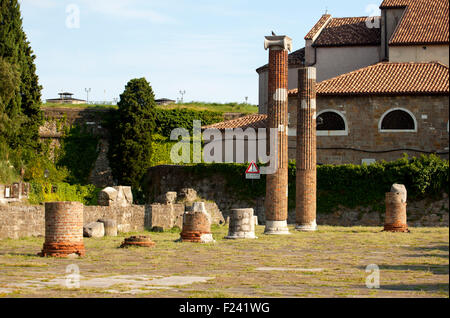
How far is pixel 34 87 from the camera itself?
3556 cm

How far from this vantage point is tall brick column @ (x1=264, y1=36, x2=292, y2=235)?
830 inches

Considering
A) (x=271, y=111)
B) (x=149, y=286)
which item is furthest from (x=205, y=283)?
(x=271, y=111)

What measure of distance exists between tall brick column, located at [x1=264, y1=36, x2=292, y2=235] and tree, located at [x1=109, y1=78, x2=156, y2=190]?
1522 centimetres

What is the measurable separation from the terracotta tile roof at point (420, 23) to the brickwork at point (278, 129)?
1480cm

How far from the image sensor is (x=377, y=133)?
30.7 meters

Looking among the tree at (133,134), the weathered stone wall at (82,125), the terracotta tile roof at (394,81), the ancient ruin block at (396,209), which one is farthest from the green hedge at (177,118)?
the ancient ruin block at (396,209)

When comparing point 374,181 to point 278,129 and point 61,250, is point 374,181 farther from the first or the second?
point 61,250

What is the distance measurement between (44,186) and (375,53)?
19.0m

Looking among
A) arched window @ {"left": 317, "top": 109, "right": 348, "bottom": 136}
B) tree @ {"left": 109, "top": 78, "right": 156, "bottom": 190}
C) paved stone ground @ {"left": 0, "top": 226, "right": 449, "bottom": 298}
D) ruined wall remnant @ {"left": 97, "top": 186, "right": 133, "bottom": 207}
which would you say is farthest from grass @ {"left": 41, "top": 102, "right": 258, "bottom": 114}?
paved stone ground @ {"left": 0, "top": 226, "right": 449, "bottom": 298}

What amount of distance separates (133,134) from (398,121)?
13.6m

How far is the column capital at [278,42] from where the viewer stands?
21.2 m

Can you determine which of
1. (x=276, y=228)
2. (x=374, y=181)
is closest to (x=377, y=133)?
(x=374, y=181)

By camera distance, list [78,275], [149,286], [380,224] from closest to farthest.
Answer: [149,286], [78,275], [380,224]
